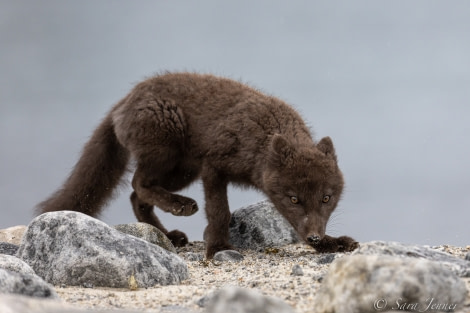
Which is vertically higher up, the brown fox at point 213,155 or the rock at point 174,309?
the brown fox at point 213,155

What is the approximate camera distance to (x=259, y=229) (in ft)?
35.6

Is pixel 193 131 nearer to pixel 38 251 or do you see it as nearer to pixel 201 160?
pixel 201 160

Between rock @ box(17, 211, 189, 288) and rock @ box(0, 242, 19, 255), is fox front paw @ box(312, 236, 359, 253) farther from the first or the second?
rock @ box(0, 242, 19, 255)

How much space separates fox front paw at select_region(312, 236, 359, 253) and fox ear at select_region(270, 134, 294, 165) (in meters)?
1.49

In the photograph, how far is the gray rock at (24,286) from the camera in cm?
592

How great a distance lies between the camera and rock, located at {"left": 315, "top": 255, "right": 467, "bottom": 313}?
5.03 m

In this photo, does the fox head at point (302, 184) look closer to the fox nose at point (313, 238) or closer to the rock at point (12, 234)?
the fox nose at point (313, 238)

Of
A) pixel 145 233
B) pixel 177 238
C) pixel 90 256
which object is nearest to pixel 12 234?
pixel 177 238

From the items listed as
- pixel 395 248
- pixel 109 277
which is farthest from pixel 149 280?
pixel 395 248

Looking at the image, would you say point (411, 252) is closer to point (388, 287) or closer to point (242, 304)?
point (388, 287)

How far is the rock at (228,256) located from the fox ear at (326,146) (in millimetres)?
1855

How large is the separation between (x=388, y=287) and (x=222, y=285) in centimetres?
255

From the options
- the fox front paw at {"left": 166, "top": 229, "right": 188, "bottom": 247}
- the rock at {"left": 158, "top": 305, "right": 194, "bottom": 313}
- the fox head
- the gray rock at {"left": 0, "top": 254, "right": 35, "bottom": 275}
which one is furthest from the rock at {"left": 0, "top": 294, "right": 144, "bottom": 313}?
the fox front paw at {"left": 166, "top": 229, "right": 188, "bottom": 247}

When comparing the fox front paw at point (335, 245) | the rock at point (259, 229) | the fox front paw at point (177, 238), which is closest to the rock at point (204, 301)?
the fox front paw at point (335, 245)
